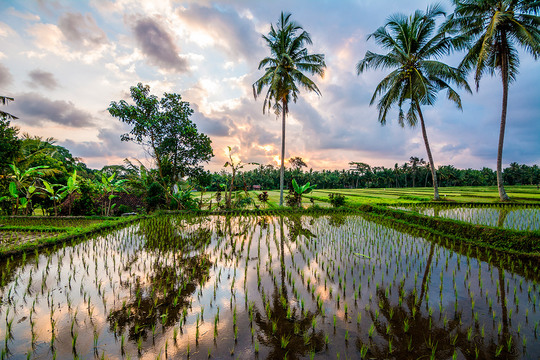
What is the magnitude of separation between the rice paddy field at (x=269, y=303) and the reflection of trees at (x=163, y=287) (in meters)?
0.02

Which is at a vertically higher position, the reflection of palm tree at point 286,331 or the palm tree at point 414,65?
the palm tree at point 414,65

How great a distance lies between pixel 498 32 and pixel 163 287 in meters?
17.1

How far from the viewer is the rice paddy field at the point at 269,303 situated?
212 centimetres

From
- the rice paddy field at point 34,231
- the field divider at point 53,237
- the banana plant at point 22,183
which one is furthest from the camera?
the banana plant at point 22,183

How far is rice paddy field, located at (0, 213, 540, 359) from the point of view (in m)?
2.12

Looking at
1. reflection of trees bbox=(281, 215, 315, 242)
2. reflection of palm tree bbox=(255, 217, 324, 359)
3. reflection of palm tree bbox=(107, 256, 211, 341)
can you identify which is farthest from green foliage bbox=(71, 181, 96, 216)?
reflection of palm tree bbox=(255, 217, 324, 359)

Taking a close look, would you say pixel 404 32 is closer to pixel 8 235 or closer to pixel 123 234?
pixel 123 234

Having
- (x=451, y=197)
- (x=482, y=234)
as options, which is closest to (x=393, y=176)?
(x=451, y=197)

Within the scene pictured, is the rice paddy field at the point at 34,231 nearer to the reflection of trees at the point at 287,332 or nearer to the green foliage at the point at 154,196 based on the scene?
the green foliage at the point at 154,196

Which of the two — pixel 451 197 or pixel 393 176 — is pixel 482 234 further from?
pixel 393 176

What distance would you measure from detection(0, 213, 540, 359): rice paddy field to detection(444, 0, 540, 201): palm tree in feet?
33.4

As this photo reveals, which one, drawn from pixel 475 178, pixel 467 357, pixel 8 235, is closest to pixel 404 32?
pixel 467 357

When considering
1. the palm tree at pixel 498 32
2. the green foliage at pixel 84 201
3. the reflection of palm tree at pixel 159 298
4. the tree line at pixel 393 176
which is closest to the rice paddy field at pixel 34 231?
the green foliage at pixel 84 201

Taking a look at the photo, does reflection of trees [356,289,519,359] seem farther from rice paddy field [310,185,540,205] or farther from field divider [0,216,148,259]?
rice paddy field [310,185,540,205]
